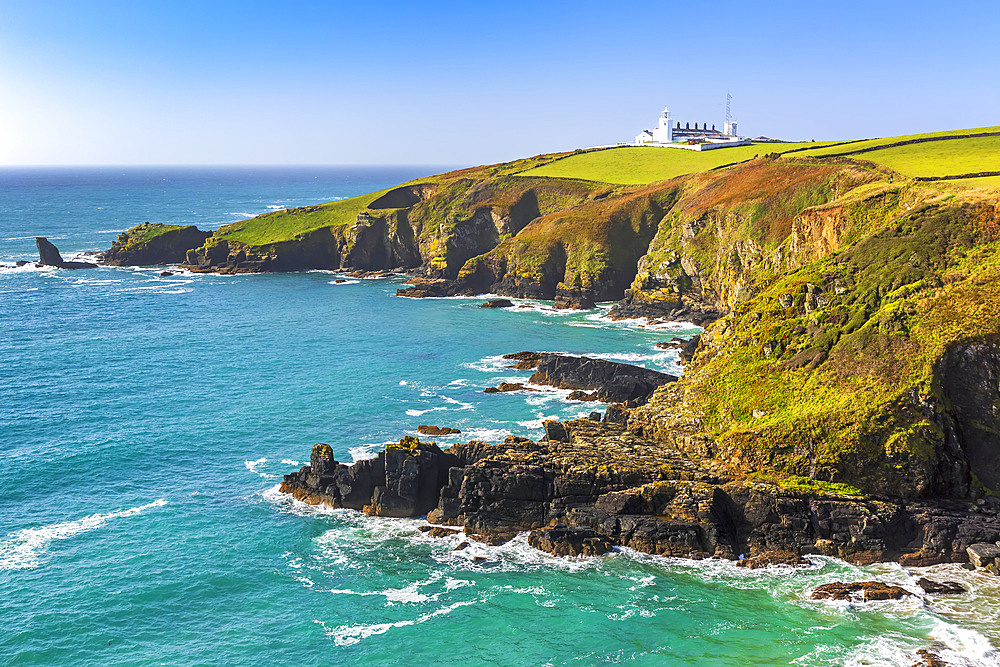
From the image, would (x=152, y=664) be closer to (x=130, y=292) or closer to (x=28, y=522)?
(x=28, y=522)

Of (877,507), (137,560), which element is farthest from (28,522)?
(877,507)

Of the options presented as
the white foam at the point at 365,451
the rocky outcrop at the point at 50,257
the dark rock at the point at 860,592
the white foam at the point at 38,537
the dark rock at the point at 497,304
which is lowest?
the dark rock at the point at 860,592

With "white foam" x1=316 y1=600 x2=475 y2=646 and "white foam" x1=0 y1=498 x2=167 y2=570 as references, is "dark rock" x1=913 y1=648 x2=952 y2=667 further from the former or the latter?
"white foam" x1=0 y1=498 x2=167 y2=570

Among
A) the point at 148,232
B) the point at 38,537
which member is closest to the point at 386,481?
the point at 38,537

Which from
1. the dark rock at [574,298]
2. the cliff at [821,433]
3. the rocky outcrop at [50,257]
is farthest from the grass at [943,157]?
the rocky outcrop at [50,257]

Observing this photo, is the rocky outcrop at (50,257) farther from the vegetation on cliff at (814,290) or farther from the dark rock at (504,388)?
the dark rock at (504,388)

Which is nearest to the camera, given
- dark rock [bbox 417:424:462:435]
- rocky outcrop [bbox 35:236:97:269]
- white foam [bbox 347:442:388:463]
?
white foam [bbox 347:442:388:463]

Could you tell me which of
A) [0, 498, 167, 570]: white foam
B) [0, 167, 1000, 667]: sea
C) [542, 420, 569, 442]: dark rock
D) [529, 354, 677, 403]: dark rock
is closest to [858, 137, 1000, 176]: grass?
[0, 167, 1000, 667]: sea
